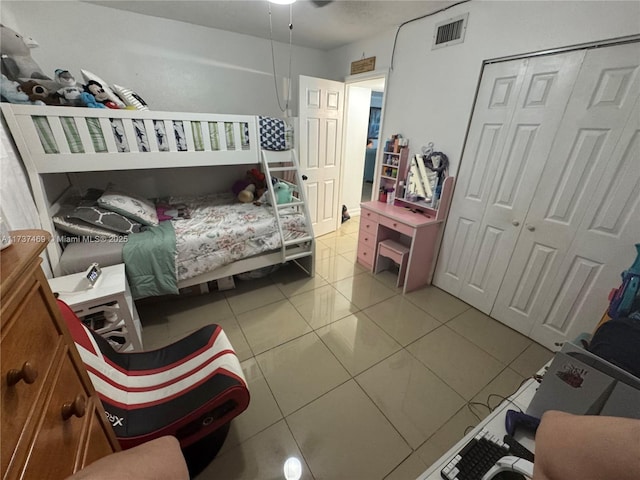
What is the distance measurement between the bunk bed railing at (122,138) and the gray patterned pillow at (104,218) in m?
0.31

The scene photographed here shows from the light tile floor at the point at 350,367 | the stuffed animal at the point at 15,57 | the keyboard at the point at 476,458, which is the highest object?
the stuffed animal at the point at 15,57

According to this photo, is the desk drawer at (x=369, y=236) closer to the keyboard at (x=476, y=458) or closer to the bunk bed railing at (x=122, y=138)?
the bunk bed railing at (x=122, y=138)

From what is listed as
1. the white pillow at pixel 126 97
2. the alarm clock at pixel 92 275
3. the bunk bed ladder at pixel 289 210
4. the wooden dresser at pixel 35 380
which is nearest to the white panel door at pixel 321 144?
the bunk bed ladder at pixel 289 210

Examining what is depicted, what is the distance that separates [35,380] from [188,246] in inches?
66.5

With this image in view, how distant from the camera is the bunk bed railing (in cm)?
174

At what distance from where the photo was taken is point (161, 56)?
8.96ft

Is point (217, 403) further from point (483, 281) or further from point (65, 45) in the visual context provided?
point (65, 45)

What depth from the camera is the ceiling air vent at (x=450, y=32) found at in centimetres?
208

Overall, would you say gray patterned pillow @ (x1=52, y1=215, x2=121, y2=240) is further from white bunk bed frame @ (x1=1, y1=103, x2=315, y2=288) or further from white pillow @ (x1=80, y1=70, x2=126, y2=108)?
white pillow @ (x1=80, y1=70, x2=126, y2=108)

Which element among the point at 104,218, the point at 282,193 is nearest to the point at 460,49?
the point at 282,193

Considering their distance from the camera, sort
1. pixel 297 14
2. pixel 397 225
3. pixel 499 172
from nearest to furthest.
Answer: pixel 499 172 < pixel 297 14 < pixel 397 225

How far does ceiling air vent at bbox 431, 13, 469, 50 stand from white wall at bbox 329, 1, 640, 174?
38mm

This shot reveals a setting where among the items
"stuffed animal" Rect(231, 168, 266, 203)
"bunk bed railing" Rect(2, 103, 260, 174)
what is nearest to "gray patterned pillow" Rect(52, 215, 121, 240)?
"bunk bed railing" Rect(2, 103, 260, 174)

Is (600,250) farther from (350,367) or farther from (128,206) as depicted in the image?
(128,206)
